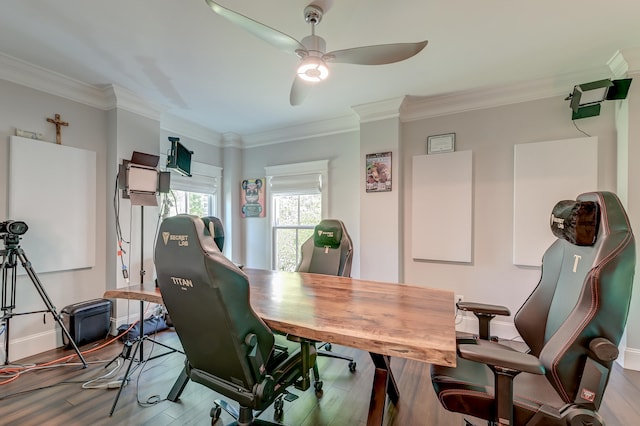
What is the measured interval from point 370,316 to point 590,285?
845 mm

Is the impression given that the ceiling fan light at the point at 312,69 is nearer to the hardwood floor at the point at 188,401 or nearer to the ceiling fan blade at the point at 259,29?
the ceiling fan blade at the point at 259,29

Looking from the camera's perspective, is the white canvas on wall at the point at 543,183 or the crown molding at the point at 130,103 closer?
the white canvas on wall at the point at 543,183

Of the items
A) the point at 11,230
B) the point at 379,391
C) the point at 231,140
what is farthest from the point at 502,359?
the point at 231,140

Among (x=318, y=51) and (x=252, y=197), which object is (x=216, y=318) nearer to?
(x=318, y=51)

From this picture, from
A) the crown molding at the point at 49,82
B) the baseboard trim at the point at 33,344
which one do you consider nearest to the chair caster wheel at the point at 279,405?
the baseboard trim at the point at 33,344

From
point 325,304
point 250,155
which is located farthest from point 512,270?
point 250,155

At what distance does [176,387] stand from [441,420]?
179 cm

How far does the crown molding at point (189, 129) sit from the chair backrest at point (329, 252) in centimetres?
265

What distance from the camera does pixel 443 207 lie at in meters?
3.17

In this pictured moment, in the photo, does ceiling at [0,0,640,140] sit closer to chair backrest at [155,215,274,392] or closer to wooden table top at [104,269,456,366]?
chair backrest at [155,215,274,392]

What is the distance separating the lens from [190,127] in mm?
4016

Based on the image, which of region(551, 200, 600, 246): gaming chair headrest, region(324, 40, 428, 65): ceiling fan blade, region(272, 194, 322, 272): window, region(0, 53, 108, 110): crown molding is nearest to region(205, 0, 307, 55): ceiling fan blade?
region(324, 40, 428, 65): ceiling fan blade

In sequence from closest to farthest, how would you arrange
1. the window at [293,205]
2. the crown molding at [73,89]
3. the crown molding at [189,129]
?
the crown molding at [73,89] → the crown molding at [189,129] → the window at [293,205]

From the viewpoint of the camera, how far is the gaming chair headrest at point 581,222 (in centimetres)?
117
